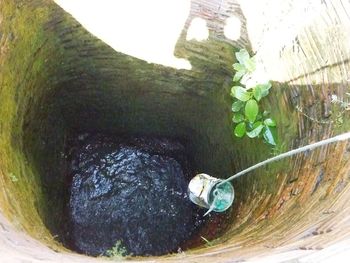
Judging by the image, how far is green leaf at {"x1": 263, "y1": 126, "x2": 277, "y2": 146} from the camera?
96.3 inches

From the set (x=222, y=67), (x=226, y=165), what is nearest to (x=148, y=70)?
(x=222, y=67)

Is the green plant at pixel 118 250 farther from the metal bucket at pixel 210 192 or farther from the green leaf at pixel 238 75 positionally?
the green leaf at pixel 238 75

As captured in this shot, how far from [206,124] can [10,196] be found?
4.50ft

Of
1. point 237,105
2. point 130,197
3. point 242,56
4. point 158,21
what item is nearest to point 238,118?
point 237,105

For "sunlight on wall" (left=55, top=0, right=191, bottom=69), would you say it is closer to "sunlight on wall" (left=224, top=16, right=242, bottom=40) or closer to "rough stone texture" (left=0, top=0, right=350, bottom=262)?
"rough stone texture" (left=0, top=0, right=350, bottom=262)

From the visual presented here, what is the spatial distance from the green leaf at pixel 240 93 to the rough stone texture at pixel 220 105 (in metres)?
0.14

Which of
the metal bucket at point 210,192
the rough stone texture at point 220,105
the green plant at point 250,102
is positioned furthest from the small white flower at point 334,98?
the metal bucket at point 210,192

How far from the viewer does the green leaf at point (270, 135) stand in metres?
2.45

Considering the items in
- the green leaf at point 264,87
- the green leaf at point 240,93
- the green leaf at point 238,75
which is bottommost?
the green leaf at point 240,93

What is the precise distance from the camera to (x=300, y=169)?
87.5 inches

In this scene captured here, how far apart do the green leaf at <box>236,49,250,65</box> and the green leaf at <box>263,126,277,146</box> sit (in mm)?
346

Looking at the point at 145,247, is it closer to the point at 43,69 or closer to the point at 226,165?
the point at 226,165

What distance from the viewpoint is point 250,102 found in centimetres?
241

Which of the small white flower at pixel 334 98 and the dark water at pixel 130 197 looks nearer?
the small white flower at pixel 334 98
